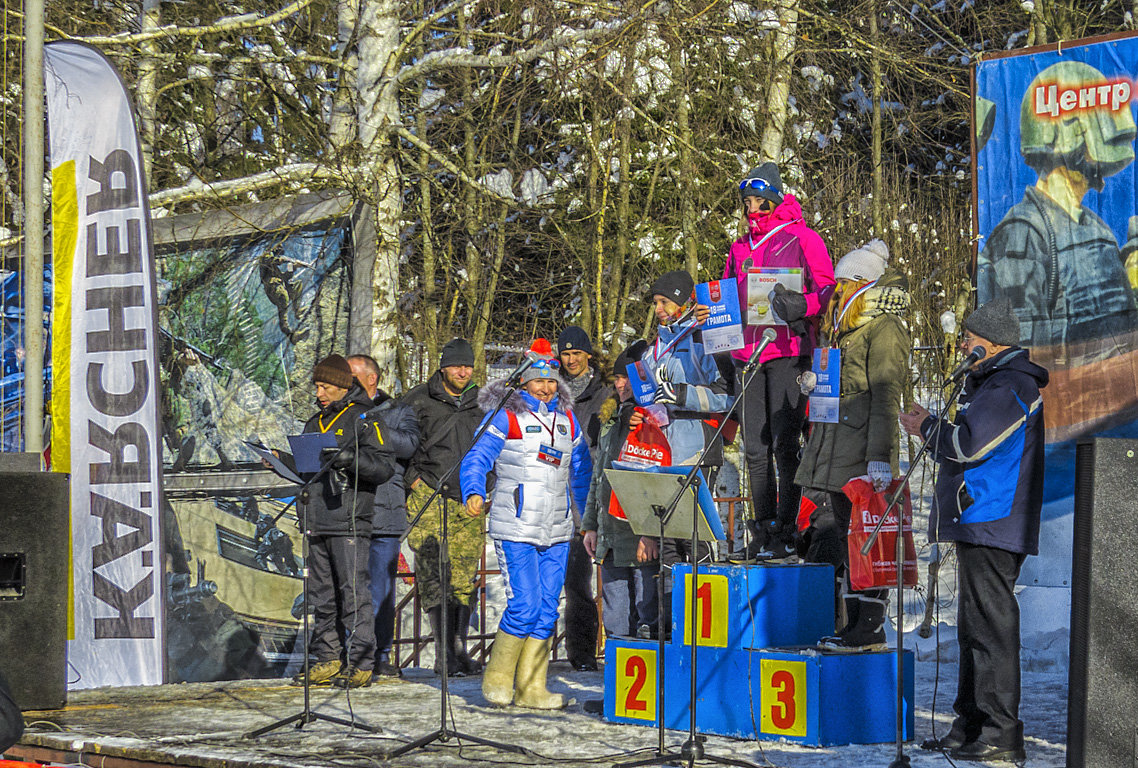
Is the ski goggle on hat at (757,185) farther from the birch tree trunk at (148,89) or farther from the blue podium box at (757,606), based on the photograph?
the birch tree trunk at (148,89)

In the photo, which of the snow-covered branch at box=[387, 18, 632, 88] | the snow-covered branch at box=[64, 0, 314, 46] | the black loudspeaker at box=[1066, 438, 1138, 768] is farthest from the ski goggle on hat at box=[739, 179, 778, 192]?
the snow-covered branch at box=[64, 0, 314, 46]

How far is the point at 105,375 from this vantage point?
8078mm

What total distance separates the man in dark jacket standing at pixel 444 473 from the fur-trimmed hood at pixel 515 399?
54.2 inches

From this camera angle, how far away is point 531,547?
7.31 m

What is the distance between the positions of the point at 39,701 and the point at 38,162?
3705 mm

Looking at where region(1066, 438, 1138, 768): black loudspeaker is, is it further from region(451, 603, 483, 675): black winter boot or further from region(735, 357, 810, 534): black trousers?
A: region(451, 603, 483, 675): black winter boot

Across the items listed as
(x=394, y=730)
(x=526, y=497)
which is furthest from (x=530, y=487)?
(x=394, y=730)

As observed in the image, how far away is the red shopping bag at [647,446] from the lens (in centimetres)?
741

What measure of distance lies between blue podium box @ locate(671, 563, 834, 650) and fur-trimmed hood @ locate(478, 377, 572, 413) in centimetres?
134

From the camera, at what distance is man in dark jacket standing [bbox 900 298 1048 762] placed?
5.66m

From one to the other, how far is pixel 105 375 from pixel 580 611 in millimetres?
3478

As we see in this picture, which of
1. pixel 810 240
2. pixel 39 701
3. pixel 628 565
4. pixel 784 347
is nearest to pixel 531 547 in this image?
pixel 628 565

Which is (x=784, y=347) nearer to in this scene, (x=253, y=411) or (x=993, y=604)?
(x=993, y=604)

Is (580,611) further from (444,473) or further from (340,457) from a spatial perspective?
(340,457)
